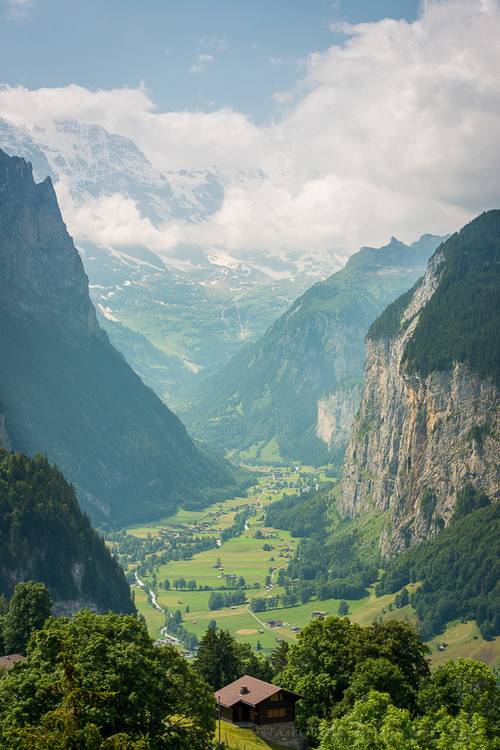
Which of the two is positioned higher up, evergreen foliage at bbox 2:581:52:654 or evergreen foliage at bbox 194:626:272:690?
evergreen foliage at bbox 2:581:52:654

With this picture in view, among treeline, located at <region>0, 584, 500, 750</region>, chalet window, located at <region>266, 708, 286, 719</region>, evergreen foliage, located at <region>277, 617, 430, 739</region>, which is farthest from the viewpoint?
chalet window, located at <region>266, 708, 286, 719</region>

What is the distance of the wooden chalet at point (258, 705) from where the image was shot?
107625 mm

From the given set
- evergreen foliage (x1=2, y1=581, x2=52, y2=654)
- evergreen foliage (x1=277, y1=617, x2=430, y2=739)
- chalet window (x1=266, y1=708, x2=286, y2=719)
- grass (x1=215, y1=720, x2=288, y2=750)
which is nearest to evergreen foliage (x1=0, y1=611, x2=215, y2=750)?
grass (x1=215, y1=720, x2=288, y2=750)

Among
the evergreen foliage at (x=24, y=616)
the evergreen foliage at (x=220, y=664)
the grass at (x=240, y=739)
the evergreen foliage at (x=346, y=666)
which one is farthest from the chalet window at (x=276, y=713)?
the evergreen foliage at (x=24, y=616)

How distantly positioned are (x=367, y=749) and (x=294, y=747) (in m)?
27.7

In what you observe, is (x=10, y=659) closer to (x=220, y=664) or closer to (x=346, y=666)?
(x=220, y=664)

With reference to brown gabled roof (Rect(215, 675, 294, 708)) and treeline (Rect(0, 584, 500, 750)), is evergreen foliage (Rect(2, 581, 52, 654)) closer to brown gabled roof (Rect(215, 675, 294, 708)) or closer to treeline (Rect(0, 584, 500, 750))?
treeline (Rect(0, 584, 500, 750))

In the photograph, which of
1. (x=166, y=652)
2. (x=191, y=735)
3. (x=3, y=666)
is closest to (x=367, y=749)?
(x=191, y=735)

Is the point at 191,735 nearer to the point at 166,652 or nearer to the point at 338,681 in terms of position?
the point at 166,652

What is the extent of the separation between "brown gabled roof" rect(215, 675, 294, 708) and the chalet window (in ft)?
6.31

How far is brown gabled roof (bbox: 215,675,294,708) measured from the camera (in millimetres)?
107688

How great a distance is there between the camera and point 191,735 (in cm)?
8856

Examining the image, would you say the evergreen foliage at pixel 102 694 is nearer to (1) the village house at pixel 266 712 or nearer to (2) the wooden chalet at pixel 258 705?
(2) the wooden chalet at pixel 258 705

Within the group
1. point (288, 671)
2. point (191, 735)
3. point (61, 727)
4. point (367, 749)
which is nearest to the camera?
point (61, 727)
